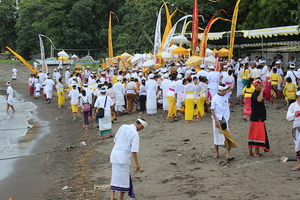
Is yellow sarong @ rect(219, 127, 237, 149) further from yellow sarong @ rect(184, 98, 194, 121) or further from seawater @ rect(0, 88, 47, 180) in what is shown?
seawater @ rect(0, 88, 47, 180)

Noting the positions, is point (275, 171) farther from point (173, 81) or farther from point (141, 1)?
point (141, 1)

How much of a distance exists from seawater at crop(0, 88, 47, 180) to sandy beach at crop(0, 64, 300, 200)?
354mm

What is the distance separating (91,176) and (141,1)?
907 inches

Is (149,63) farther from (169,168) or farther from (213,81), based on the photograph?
(169,168)

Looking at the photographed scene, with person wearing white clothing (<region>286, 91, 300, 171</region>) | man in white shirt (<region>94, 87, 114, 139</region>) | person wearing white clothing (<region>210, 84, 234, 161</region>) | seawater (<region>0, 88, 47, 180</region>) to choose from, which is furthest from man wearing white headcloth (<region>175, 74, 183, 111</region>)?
person wearing white clothing (<region>286, 91, 300, 171</region>)

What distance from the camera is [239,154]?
8.90 metres

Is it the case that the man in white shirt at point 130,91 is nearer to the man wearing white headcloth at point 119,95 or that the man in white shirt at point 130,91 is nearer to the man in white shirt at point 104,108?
the man wearing white headcloth at point 119,95

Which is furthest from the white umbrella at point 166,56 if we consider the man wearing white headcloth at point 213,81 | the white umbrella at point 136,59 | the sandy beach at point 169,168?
the sandy beach at point 169,168

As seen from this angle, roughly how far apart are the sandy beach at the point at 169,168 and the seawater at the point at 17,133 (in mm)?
354

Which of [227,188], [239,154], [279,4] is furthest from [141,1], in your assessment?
[227,188]

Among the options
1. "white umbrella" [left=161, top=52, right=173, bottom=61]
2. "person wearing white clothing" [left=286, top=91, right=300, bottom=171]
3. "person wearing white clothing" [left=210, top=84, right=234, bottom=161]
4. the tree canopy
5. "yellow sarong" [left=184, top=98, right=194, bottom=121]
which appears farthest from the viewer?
the tree canopy

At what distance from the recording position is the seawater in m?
11.5

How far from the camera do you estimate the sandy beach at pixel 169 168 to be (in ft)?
22.3

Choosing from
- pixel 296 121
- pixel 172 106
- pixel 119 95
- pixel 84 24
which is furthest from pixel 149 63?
pixel 84 24
